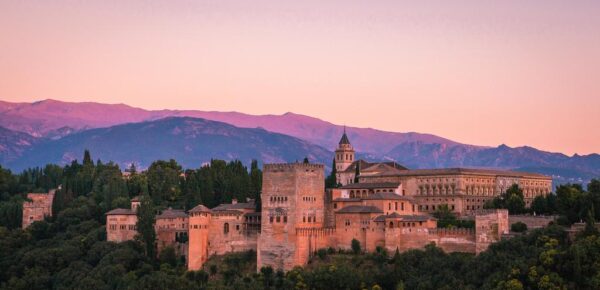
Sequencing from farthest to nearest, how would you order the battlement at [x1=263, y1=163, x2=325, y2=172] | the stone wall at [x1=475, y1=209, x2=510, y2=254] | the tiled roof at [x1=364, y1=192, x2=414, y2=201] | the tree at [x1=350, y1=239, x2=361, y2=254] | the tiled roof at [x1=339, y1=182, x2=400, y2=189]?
the tiled roof at [x1=339, y1=182, x2=400, y2=189], the tiled roof at [x1=364, y1=192, x2=414, y2=201], the battlement at [x1=263, y1=163, x2=325, y2=172], the tree at [x1=350, y1=239, x2=361, y2=254], the stone wall at [x1=475, y1=209, x2=510, y2=254]

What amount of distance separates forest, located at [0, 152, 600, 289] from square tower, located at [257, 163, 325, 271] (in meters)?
1.32

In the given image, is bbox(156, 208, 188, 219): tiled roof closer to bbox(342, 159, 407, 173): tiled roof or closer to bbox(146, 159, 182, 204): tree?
bbox(146, 159, 182, 204): tree

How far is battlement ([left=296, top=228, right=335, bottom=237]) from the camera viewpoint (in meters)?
67.6

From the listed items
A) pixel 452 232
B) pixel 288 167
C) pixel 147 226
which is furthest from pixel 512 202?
pixel 147 226

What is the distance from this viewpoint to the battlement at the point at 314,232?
67625 mm

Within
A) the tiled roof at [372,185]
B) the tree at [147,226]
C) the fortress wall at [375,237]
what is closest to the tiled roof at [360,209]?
the fortress wall at [375,237]

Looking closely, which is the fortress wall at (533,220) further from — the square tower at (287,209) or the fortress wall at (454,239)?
the square tower at (287,209)

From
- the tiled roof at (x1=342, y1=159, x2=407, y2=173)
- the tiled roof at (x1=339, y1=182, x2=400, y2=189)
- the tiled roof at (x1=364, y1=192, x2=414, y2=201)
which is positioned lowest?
the tiled roof at (x1=364, y1=192, x2=414, y2=201)

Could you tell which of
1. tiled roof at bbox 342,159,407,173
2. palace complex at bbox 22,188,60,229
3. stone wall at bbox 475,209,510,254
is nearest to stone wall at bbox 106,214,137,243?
palace complex at bbox 22,188,60,229

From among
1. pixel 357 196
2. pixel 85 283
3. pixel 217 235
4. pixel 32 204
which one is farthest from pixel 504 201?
pixel 32 204

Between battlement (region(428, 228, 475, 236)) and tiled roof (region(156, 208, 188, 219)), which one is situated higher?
tiled roof (region(156, 208, 188, 219))

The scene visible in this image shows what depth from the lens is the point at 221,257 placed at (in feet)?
232

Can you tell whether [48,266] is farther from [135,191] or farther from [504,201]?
[504,201]

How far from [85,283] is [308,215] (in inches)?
684
